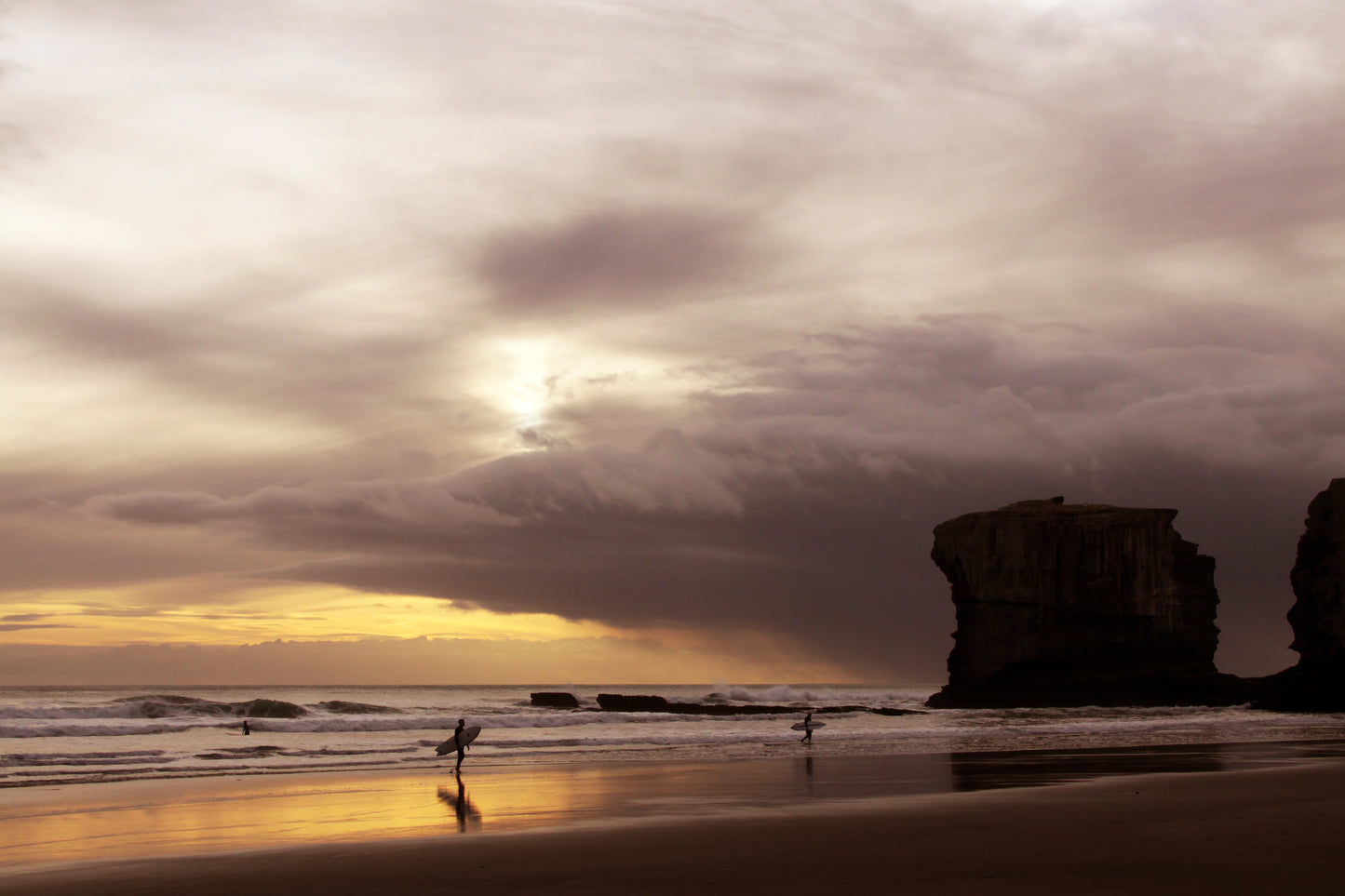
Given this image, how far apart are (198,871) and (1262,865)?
1046cm

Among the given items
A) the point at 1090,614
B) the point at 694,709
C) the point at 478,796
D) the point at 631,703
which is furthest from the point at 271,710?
the point at 1090,614

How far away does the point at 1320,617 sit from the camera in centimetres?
5609

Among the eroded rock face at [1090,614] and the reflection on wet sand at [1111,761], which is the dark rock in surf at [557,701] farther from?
the reflection on wet sand at [1111,761]

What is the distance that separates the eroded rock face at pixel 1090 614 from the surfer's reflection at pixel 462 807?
4606 centimetres

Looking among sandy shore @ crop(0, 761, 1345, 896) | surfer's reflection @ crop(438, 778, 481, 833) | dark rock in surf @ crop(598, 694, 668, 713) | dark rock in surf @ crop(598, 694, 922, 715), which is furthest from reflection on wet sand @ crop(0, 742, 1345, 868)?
dark rock in surf @ crop(598, 694, 668, 713)

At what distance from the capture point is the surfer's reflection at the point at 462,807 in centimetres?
1586

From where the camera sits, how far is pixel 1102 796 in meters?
17.4

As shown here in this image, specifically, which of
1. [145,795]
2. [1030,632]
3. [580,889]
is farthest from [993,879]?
[1030,632]

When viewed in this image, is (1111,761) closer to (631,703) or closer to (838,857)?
(838,857)

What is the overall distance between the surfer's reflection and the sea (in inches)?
266

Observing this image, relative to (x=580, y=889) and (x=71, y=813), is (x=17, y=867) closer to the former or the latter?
(x=71, y=813)

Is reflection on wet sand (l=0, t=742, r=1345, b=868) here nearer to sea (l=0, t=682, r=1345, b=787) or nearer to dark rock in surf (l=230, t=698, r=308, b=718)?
sea (l=0, t=682, r=1345, b=787)

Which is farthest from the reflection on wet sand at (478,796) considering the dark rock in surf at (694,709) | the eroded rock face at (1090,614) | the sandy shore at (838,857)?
the eroded rock face at (1090,614)

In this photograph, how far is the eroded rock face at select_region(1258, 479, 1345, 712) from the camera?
180ft
